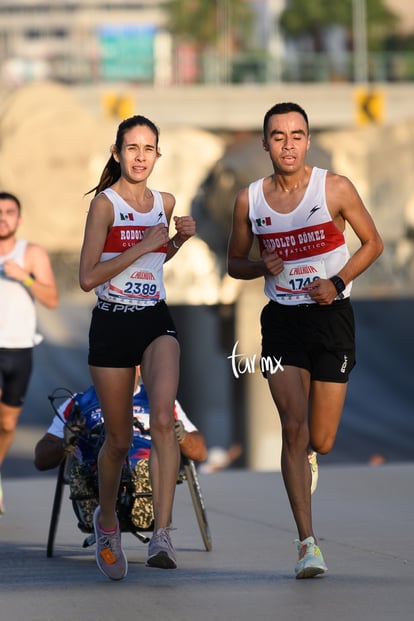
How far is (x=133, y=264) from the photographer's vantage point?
6988 millimetres

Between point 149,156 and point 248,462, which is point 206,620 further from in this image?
point 248,462

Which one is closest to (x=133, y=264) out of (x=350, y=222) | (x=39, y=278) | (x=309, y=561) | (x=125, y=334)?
(x=125, y=334)

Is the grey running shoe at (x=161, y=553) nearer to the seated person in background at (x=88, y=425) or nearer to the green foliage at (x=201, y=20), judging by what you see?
the seated person in background at (x=88, y=425)

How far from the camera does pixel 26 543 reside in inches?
351

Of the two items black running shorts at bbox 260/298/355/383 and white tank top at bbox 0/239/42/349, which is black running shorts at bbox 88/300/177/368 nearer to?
black running shorts at bbox 260/298/355/383

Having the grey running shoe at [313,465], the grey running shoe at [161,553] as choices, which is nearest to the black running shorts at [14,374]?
the grey running shoe at [313,465]

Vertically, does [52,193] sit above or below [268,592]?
above

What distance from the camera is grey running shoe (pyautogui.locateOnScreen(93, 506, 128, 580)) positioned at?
7062 mm

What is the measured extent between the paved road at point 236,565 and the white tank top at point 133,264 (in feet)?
3.90

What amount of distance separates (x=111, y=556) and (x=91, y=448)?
0.87 meters

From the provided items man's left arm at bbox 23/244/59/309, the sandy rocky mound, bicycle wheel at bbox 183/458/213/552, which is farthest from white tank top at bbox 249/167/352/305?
the sandy rocky mound

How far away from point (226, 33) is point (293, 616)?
98.5 m

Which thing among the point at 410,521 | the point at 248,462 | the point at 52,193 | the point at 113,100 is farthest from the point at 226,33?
the point at 410,521

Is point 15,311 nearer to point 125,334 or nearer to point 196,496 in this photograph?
point 196,496
